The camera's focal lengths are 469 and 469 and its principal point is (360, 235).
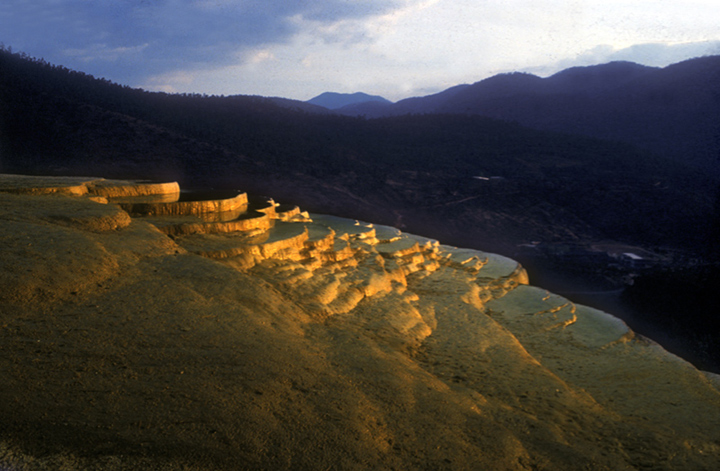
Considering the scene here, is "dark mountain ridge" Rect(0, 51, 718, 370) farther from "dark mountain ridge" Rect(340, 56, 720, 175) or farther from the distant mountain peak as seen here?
the distant mountain peak

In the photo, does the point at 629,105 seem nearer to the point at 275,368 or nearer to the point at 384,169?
the point at 384,169

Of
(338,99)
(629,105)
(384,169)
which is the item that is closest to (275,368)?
(384,169)

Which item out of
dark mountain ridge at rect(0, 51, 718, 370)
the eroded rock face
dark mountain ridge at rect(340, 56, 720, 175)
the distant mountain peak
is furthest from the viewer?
the distant mountain peak

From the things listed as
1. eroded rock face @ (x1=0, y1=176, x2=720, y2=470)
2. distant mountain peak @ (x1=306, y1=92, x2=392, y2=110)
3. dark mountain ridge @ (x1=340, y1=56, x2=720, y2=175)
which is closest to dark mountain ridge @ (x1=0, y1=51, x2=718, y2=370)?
eroded rock face @ (x1=0, y1=176, x2=720, y2=470)

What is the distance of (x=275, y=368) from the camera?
2.39 meters

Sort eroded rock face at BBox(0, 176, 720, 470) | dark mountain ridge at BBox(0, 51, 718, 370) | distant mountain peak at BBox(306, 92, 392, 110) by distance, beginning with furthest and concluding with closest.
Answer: distant mountain peak at BBox(306, 92, 392, 110), dark mountain ridge at BBox(0, 51, 718, 370), eroded rock face at BBox(0, 176, 720, 470)

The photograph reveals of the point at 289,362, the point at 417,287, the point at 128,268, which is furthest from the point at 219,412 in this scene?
the point at 417,287

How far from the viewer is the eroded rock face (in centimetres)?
174

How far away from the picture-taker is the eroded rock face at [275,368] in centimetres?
174

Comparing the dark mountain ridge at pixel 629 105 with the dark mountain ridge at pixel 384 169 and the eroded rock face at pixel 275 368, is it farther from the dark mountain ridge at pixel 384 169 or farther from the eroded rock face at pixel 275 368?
the eroded rock face at pixel 275 368

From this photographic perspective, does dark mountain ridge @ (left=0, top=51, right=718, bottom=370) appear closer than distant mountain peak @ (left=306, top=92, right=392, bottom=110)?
Yes

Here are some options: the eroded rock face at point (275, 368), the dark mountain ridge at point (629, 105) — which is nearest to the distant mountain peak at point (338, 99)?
the dark mountain ridge at point (629, 105)

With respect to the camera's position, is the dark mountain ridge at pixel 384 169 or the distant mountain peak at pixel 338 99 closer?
the dark mountain ridge at pixel 384 169

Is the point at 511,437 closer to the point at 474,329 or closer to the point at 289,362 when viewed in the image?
the point at 289,362
